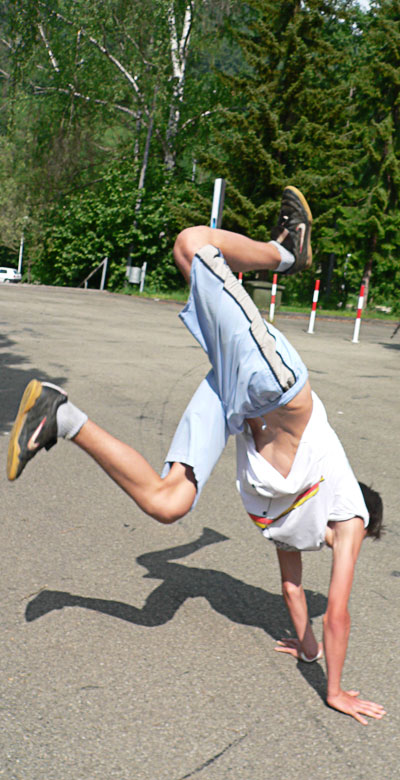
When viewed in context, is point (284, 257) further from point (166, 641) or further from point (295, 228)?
point (166, 641)

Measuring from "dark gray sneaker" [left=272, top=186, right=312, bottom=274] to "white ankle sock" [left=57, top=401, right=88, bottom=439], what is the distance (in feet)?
3.15

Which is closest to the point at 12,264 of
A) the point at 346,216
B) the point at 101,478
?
the point at 346,216

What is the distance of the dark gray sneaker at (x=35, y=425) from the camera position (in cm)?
260

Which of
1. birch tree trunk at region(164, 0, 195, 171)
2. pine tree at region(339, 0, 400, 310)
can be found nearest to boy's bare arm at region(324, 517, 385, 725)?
pine tree at region(339, 0, 400, 310)

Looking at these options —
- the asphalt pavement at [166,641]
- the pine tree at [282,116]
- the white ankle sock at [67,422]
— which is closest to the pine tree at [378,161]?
the pine tree at [282,116]

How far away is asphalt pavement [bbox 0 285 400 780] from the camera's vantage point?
2527 mm

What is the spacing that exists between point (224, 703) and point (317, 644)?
1.81 feet

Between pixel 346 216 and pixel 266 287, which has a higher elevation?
pixel 346 216

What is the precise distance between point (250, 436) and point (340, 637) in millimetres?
736

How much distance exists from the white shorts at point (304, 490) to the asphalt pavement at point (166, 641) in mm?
587

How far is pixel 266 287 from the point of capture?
85.0 ft

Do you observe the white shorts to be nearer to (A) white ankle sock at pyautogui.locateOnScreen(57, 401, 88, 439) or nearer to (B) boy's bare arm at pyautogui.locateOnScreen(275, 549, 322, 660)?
(B) boy's bare arm at pyautogui.locateOnScreen(275, 549, 322, 660)

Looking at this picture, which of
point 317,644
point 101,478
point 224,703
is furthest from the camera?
point 101,478

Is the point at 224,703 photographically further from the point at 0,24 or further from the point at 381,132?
the point at 381,132
